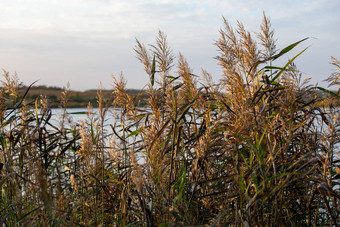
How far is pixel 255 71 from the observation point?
2562 mm

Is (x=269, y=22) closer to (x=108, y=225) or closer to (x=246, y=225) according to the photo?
(x=246, y=225)

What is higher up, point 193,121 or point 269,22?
point 269,22

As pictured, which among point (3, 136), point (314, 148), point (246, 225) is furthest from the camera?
point (3, 136)

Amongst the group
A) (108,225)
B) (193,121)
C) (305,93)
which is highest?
(305,93)

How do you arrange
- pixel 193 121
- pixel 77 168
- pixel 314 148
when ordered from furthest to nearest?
pixel 77 168
pixel 193 121
pixel 314 148

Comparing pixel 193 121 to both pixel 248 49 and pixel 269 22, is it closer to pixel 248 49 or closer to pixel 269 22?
pixel 248 49

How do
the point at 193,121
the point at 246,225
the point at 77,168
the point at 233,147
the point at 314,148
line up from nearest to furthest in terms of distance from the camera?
1. the point at 246,225
2. the point at 233,147
3. the point at 314,148
4. the point at 193,121
5. the point at 77,168

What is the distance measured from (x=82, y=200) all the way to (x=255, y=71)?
5.32 feet

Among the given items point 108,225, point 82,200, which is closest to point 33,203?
point 82,200

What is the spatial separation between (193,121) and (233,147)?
1.93 feet

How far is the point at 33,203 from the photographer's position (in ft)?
9.42

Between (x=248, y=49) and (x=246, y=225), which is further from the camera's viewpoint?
(x=248, y=49)

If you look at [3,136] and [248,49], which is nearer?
[248,49]

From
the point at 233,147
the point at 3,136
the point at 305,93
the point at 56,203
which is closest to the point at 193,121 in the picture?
the point at 233,147
